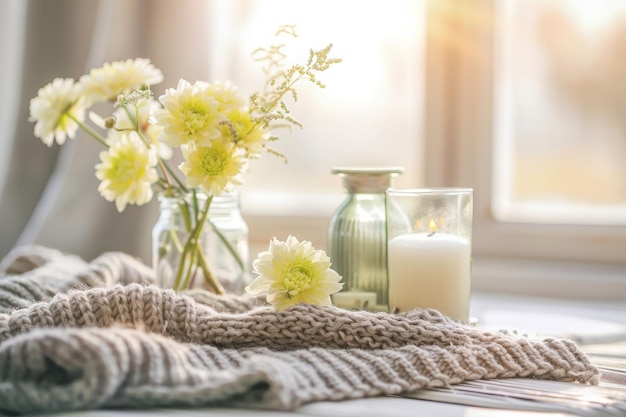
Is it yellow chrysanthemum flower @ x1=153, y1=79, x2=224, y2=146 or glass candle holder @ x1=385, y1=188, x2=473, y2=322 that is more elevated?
yellow chrysanthemum flower @ x1=153, y1=79, x2=224, y2=146

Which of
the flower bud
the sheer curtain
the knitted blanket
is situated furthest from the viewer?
the sheer curtain

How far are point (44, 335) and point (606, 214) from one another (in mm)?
1007

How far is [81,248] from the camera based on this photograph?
1.53 m

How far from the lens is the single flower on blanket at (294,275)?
0.88 meters

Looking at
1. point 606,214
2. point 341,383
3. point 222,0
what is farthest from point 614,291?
point 222,0

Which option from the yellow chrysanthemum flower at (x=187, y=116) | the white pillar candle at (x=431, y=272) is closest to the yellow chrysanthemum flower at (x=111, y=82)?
the yellow chrysanthemum flower at (x=187, y=116)

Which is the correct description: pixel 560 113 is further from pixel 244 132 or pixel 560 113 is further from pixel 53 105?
pixel 53 105

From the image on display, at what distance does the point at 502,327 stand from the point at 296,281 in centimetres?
35

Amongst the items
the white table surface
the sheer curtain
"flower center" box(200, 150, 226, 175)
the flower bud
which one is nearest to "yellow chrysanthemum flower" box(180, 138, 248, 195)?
"flower center" box(200, 150, 226, 175)

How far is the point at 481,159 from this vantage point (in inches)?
57.4

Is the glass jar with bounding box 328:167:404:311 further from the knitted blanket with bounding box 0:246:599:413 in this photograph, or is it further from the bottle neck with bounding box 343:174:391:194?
the knitted blanket with bounding box 0:246:599:413

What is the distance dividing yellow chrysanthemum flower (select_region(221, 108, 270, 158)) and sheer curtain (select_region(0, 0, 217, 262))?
59 centimetres

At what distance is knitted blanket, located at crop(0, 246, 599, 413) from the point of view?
674 mm

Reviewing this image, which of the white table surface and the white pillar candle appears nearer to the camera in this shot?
the white table surface
